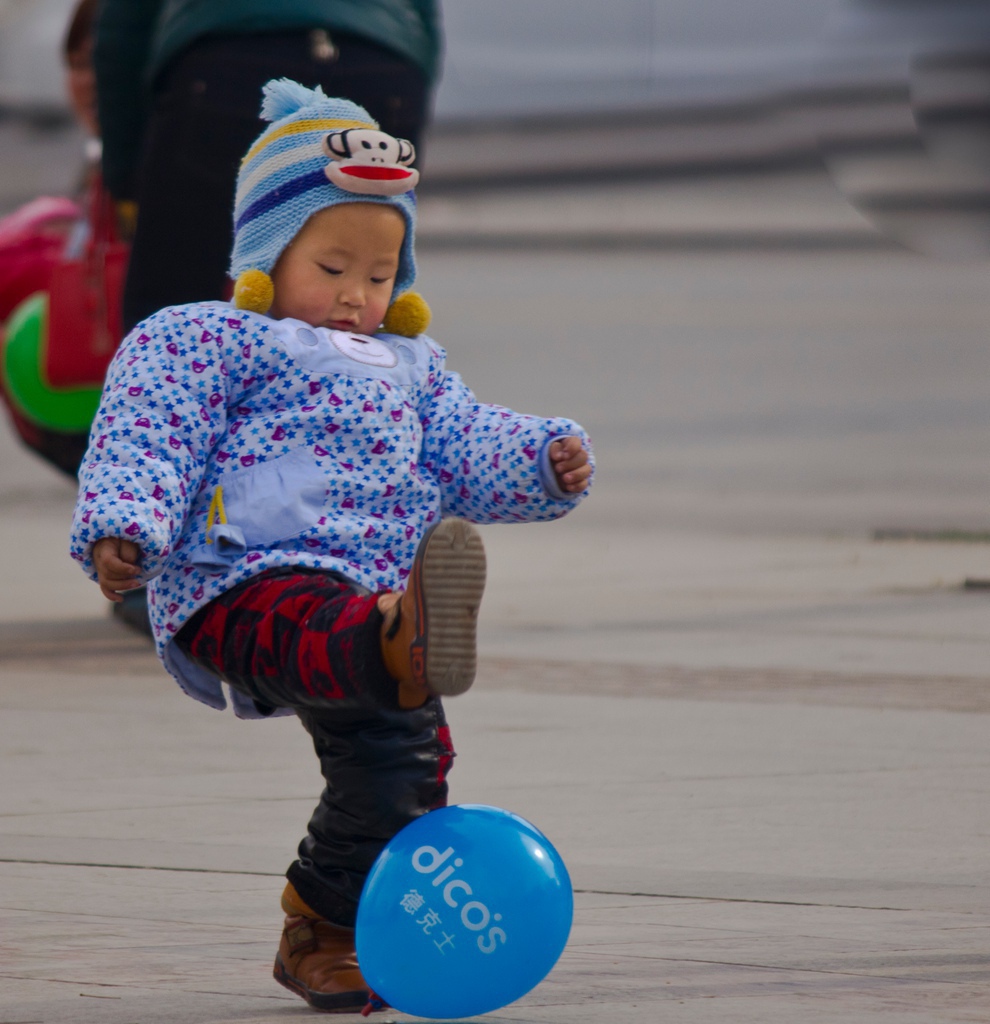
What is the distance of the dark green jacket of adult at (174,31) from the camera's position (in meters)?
5.30

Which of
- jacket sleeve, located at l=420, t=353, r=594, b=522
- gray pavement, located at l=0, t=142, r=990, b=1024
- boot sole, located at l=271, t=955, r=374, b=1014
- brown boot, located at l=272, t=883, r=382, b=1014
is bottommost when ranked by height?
gray pavement, located at l=0, t=142, r=990, b=1024

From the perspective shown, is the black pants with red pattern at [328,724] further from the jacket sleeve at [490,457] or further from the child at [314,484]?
the jacket sleeve at [490,457]

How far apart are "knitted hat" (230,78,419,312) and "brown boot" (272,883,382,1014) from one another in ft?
3.07

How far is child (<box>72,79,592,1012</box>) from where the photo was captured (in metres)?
2.93

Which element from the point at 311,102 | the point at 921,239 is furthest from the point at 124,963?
the point at 921,239

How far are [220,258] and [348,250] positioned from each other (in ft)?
7.34

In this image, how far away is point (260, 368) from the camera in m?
3.19

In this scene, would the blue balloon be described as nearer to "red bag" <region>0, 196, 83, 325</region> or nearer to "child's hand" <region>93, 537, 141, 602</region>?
"child's hand" <region>93, 537, 141, 602</region>

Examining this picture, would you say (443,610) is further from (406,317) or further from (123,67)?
(123,67)

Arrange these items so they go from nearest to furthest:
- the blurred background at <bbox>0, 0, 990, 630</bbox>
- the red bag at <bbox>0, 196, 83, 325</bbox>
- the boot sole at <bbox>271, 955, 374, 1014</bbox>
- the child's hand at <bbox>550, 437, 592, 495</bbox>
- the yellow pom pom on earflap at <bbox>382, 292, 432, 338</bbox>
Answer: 1. the boot sole at <bbox>271, 955, 374, 1014</bbox>
2. the child's hand at <bbox>550, 437, 592, 495</bbox>
3. the yellow pom pom on earflap at <bbox>382, 292, 432, 338</bbox>
4. the red bag at <bbox>0, 196, 83, 325</bbox>
5. the blurred background at <bbox>0, 0, 990, 630</bbox>

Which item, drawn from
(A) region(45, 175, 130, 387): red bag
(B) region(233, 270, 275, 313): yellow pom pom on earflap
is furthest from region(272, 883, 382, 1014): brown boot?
(A) region(45, 175, 130, 387): red bag

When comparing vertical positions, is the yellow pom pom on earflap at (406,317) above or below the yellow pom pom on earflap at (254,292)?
below

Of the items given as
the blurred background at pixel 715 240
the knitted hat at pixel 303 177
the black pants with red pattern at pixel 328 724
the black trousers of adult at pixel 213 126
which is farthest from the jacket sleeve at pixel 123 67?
the black pants with red pattern at pixel 328 724

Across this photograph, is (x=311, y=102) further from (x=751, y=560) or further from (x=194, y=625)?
(x=751, y=560)
